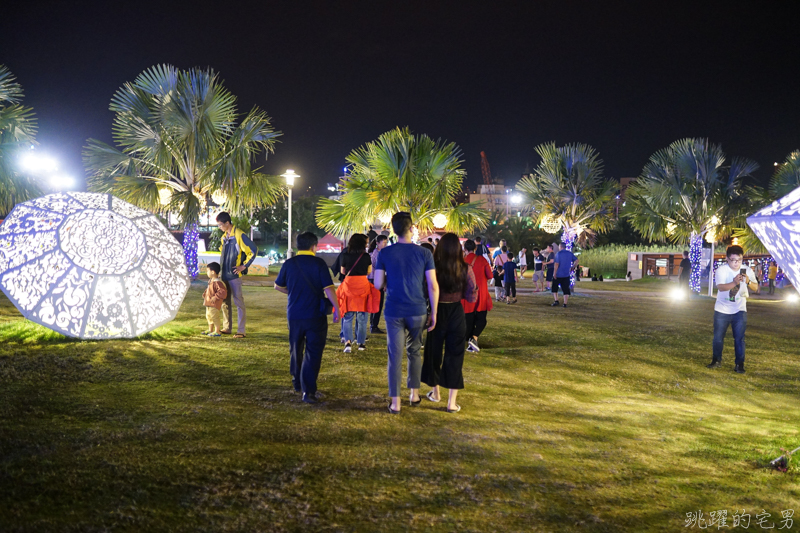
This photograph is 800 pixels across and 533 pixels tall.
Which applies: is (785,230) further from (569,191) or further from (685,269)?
(569,191)

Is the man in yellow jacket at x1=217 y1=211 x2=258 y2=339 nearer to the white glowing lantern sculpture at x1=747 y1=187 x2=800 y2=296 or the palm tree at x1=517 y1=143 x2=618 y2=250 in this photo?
the white glowing lantern sculpture at x1=747 y1=187 x2=800 y2=296

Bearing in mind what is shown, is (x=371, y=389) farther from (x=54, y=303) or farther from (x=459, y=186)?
(x=459, y=186)

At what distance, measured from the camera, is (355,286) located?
26.7ft

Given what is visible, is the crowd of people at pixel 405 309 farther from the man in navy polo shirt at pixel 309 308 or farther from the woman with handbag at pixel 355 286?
the woman with handbag at pixel 355 286

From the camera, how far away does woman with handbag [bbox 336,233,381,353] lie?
26.3 feet

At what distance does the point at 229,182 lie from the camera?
52.9 feet

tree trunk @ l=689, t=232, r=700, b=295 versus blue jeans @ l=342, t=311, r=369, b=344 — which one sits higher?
tree trunk @ l=689, t=232, r=700, b=295

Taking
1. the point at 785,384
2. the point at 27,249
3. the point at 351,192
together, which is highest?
A: the point at 351,192

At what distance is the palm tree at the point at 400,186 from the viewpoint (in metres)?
16.0

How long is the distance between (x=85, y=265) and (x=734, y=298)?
863cm

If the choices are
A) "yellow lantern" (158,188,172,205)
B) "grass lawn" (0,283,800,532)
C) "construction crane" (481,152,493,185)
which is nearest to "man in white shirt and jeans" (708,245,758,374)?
"grass lawn" (0,283,800,532)

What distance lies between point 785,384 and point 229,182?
13.5 metres

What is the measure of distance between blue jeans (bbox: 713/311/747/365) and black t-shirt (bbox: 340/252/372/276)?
16.4 ft

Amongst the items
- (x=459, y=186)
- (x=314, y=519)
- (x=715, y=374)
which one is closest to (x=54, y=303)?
(x=314, y=519)
